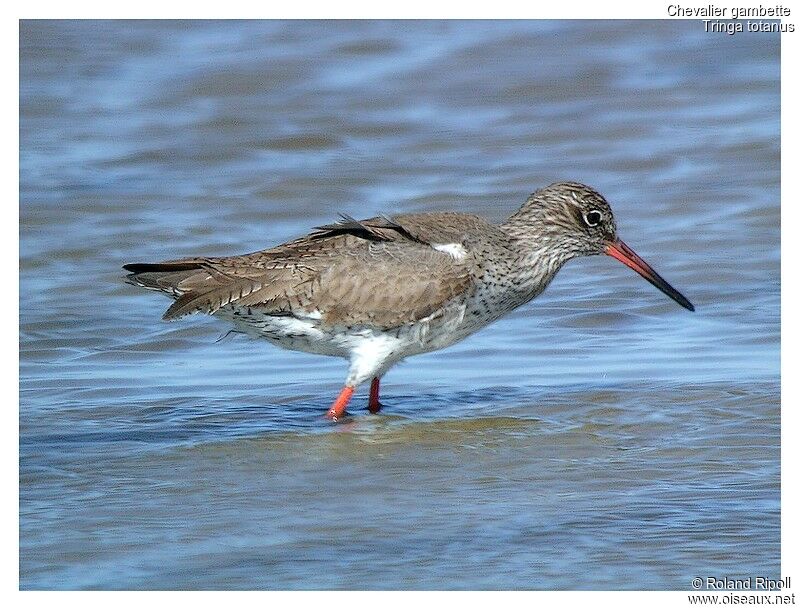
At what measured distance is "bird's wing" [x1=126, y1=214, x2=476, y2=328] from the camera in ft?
26.4

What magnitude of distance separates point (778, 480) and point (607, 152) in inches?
268

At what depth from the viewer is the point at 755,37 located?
49.3 feet

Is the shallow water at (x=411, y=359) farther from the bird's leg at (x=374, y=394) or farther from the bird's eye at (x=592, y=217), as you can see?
the bird's eye at (x=592, y=217)

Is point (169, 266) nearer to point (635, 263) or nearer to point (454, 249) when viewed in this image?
point (454, 249)

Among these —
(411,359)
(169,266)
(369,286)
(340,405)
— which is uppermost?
(169,266)

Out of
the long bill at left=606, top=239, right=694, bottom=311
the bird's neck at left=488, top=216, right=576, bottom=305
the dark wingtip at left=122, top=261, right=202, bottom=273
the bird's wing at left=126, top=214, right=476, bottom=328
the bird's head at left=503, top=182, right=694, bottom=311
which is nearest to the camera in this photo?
the bird's wing at left=126, top=214, right=476, bottom=328

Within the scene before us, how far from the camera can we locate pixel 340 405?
8.23 metres

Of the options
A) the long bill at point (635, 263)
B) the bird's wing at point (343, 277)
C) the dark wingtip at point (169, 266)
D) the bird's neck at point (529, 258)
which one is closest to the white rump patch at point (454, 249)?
the bird's wing at point (343, 277)

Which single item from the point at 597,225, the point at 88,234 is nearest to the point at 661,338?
the point at 597,225

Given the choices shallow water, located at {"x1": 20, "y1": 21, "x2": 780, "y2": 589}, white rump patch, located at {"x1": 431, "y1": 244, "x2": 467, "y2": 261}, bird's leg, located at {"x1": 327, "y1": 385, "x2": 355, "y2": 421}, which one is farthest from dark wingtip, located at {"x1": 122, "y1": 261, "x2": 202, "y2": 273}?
white rump patch, located at {"x1": 431, "y1": 244, "x2": 467, "y2": 261}

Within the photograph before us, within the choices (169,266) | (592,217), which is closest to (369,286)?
(169,266)

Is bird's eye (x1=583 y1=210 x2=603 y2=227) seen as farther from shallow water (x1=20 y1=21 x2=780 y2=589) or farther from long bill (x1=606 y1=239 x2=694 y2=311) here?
shallow water (x1=20 y1=21 x2=780 y2=589)

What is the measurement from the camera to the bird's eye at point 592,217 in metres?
8.68

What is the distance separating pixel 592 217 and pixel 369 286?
159 centimetres
